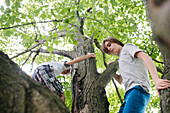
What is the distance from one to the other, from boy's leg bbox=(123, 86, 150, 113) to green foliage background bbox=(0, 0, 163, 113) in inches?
35.5

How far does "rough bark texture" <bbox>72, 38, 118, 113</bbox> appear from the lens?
99.0 inches

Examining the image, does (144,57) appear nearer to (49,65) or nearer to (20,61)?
(49,65)

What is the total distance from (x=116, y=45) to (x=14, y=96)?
8.20ft

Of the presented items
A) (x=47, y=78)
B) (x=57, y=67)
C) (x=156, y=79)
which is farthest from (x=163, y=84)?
(x=57, y=67)

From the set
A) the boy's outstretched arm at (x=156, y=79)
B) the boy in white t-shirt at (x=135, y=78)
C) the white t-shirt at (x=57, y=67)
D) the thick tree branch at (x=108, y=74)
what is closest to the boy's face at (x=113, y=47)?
the boy in white t-shirt at (x=135, y=78)

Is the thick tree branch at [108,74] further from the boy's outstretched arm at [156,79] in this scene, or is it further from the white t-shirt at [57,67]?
the white t-shirt at [57,67]

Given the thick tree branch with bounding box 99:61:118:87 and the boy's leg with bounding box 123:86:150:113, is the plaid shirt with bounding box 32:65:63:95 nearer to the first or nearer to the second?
the thick tree branch with bounding box 99:61:118:87

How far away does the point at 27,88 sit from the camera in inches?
27.6

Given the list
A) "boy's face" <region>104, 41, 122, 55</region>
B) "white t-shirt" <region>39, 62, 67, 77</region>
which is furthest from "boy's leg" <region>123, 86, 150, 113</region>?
"white t-shirt" <region>39, 62, 67, 77</region>

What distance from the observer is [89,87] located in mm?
2818

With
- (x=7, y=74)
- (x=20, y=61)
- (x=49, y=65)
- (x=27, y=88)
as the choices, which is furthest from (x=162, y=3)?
(x=20, y=61)

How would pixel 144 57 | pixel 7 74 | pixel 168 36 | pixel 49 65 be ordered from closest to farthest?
pixel 168 36, pixel 7 74, pixel 144 57, pixel 49 65

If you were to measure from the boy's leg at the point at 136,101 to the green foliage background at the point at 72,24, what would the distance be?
2.96 feet

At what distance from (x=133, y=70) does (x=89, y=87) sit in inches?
35.9
